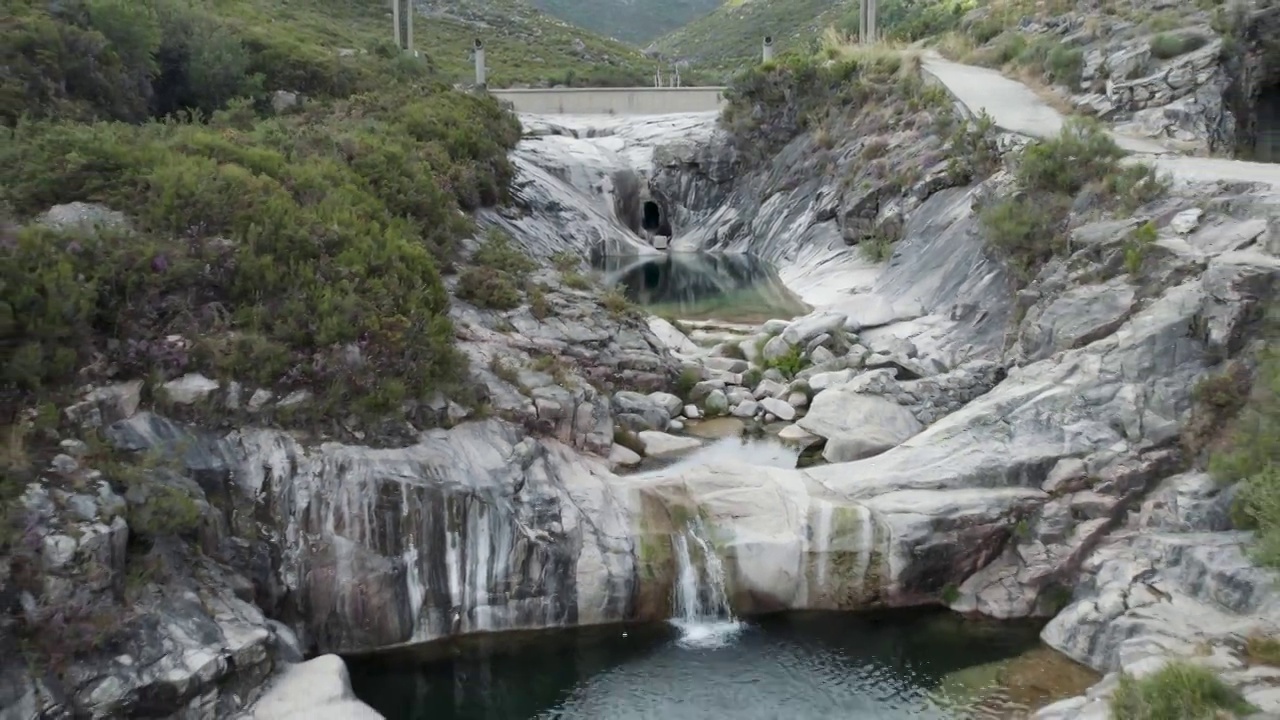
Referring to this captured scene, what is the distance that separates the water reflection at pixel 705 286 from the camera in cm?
2697

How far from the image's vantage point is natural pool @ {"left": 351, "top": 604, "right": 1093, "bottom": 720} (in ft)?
38.0

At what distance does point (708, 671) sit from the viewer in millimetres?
12297

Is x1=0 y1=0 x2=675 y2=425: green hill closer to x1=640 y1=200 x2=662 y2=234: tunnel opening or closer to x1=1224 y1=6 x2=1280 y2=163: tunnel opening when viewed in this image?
x1=640 y1=200 x2=662 y2=234: tunnel opening

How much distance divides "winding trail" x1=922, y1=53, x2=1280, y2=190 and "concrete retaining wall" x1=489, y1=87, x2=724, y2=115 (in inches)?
537

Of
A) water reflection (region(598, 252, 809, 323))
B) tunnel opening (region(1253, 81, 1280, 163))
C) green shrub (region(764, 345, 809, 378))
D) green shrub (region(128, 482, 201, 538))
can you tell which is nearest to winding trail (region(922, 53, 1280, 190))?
tunnel opening (region(1253, 81, 1280, 163))

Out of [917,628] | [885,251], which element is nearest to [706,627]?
[917,628]

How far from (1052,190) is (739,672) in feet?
40.5

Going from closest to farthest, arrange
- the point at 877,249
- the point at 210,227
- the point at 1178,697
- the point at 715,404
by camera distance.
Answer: the point at 1178,697 → the point at 210,227 → the point at 715,404 → the point at 877,249

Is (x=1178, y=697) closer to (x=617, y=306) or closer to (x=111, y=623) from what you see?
(x=111, y=623)

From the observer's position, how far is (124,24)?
2002 cm

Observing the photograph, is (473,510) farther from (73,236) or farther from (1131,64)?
(1131,64)

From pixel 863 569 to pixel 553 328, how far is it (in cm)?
745

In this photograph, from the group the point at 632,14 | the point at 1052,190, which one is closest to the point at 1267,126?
the point at 1052,190

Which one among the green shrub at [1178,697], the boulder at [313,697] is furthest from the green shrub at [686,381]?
the green shrub at [1178,697]
